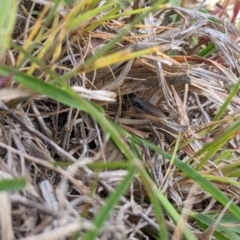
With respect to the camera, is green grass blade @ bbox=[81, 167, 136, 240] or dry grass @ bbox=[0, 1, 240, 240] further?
dry grass @ bbox=[0, 1, 240, 240]

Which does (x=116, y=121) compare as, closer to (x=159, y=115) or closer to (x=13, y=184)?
(x=159, y=115)

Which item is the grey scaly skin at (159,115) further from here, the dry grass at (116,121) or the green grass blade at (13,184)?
the green grass blade at (13,184)

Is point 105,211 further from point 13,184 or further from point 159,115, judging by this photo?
point 159,115

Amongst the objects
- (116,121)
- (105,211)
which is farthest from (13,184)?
(116,121)

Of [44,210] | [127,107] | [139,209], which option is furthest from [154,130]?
[44,210]

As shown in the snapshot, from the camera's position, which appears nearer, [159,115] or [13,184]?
[13,184]

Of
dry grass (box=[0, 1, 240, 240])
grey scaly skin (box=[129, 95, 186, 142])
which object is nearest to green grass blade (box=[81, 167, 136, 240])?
dry grass (box=[0, 1, 240, 240])

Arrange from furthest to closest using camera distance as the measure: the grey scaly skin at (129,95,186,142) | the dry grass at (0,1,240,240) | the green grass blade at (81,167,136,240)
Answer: the grey scaly skin at (129,95,186,142) → the dry grass at (0,1,240,240) → the green grass blade at (81,167,136,240)

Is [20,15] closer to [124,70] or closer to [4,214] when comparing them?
[124,70]

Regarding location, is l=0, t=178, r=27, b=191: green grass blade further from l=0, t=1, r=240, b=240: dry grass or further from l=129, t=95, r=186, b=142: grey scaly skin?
l=129, t=95, r=186, b=142: grey scaly skin
